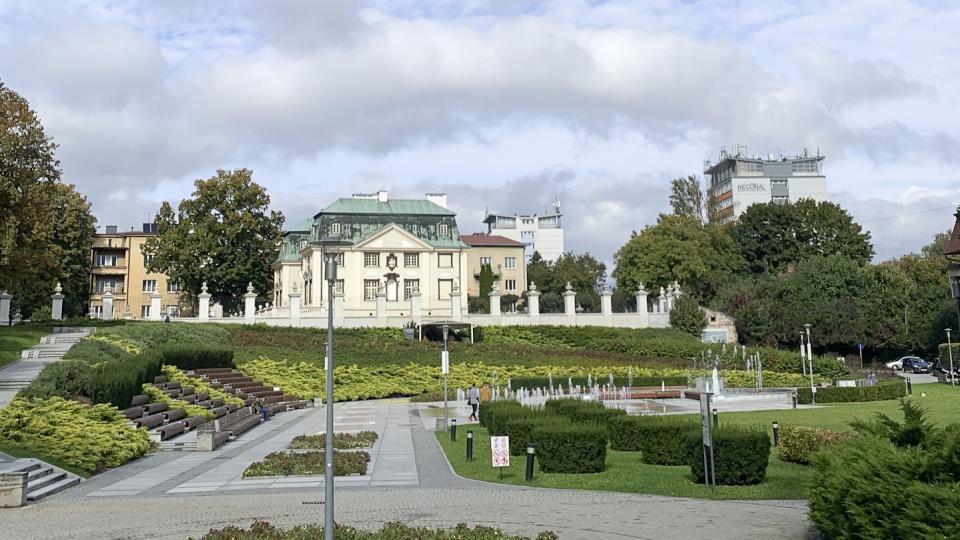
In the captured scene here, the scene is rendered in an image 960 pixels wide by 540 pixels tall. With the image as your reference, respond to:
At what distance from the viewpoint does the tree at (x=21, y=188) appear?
37.1 meters

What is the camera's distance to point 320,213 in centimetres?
7762

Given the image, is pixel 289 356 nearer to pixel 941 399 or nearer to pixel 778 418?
pixel 778 418

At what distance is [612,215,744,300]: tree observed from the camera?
74562 mm

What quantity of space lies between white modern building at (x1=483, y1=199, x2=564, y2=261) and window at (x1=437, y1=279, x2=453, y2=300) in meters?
67.6

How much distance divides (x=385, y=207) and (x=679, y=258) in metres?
29.8

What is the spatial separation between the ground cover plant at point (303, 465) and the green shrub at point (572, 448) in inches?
178

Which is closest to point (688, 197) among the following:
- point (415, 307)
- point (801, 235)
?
point (801, 235)

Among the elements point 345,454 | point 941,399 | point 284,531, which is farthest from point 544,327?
point 284,531

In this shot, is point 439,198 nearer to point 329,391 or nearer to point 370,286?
point 370,286

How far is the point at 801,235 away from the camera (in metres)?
75.9

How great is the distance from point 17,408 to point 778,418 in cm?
2414

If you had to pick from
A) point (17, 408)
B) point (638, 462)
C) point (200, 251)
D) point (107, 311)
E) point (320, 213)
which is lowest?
point (638, 462)

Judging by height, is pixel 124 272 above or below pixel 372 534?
above

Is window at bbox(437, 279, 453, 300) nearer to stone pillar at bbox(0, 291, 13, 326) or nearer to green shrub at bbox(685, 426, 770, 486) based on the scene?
stone pillar at bbox(0, 291, 13, 326)
